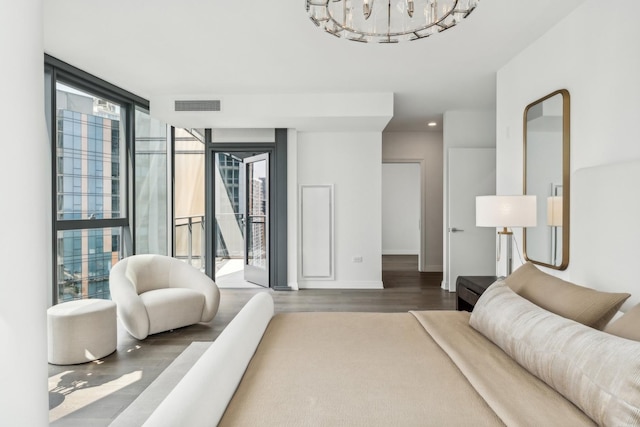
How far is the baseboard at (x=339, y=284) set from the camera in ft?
18.6

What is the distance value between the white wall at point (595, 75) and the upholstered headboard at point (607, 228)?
0.63 ft

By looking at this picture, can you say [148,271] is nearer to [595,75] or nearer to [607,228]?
[607,228]

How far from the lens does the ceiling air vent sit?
181 inches

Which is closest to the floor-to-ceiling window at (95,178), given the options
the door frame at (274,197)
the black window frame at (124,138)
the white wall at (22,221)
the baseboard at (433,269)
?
the black window frame at (124,138)

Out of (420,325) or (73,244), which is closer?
(420,325)

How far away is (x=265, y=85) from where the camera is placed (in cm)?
429

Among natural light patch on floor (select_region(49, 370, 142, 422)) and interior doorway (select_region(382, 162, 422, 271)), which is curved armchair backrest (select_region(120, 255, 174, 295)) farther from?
interior doorway (select_region(382, 162, 422, 271))

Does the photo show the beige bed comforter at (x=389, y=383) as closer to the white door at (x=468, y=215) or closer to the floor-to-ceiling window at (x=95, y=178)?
the floor-to-ceiling window at (x=95, y=178)

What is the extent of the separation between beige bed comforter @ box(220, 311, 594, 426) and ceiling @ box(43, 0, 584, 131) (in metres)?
2.20

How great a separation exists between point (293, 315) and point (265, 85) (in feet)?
9.40

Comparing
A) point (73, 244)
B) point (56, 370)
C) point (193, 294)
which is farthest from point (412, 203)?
point (56, 370)

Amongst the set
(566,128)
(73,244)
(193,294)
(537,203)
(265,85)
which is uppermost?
(265,85)

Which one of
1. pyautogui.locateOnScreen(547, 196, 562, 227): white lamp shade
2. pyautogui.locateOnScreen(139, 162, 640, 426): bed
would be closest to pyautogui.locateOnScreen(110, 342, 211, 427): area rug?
pyautogui.locateOnScreen(139, 162, 640, 426): bed

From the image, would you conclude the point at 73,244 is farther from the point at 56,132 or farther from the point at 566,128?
the point at 566,128
